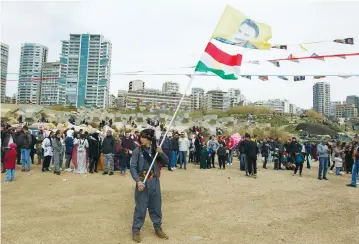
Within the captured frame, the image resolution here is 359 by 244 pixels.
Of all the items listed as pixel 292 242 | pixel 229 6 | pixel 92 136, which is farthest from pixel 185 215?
pixel 92 136

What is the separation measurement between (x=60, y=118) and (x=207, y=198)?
29237 millimetres

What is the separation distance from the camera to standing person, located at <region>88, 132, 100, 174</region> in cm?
1107

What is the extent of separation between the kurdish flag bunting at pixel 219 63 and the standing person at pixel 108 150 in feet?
20.2

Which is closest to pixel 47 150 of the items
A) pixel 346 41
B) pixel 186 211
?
pixel 186 211

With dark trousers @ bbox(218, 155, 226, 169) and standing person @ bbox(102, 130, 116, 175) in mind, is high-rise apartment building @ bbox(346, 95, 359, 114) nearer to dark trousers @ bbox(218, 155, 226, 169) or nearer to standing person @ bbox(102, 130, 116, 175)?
dark trousers @ bbox(218, 155, 226, 169)

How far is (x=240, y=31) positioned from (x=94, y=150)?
795cm

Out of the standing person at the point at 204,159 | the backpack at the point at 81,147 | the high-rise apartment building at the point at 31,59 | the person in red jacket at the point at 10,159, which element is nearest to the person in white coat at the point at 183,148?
the standing person at the point at 204,159

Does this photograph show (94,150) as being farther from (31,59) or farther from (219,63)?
(31,59)

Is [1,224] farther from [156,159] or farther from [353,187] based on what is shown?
[353,187]

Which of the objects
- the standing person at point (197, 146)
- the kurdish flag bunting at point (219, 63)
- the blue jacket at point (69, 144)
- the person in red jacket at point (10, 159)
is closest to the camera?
the kurdish flag bunting at point (219, 63)

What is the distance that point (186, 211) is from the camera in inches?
259

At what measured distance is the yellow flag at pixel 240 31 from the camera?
18.0ft

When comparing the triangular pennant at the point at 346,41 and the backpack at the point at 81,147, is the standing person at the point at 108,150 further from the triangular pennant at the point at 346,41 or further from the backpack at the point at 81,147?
the triangular pennant at the point at 346,41

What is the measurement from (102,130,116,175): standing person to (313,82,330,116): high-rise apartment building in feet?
559
